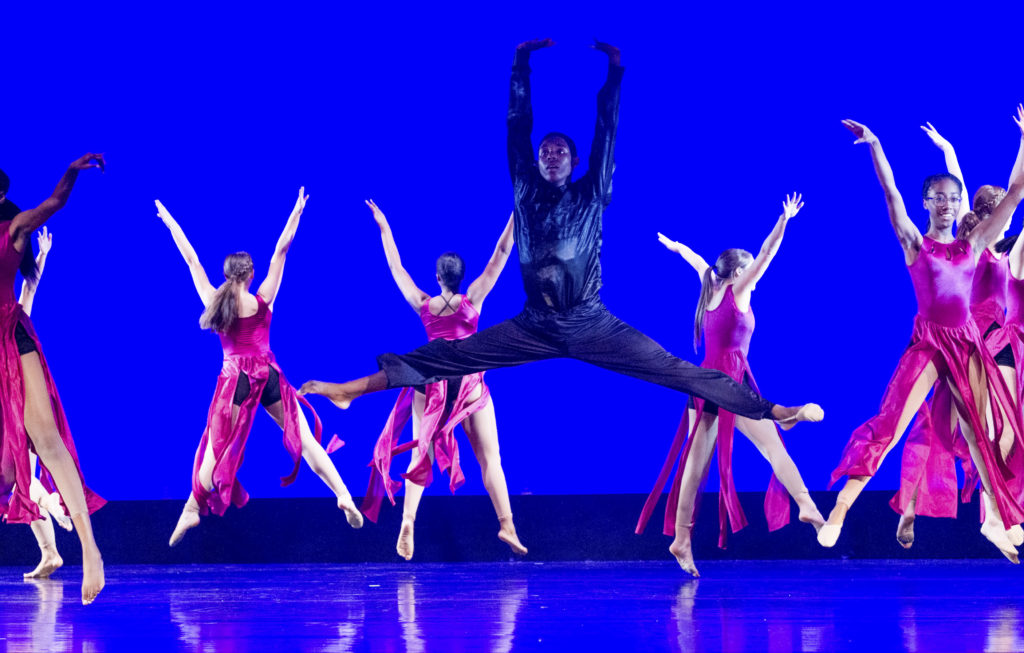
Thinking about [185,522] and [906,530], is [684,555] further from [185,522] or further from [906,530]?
[185,522]

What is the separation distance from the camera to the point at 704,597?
14.4 feet

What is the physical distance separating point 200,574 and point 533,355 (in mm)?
2282

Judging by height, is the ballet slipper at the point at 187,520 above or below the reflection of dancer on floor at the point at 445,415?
below

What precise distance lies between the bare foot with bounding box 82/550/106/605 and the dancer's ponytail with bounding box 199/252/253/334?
6.99 feet

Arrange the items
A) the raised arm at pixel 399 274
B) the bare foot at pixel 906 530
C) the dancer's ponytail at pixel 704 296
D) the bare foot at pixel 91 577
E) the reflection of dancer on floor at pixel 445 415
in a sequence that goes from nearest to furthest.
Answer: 1. the bare foot at pixel 91 577
2. the bare foot at pixel 906 530
3. the dancer's ponytail at pixel 704 296
4. the reflection of dancer on floor at pixel 445 415
5. the raised arm at pixel 399 274

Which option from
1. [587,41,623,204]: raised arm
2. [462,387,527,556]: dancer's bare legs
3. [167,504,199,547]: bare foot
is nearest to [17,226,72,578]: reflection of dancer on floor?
[167,504,199,547]: bare foot

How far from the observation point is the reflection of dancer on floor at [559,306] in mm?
4320

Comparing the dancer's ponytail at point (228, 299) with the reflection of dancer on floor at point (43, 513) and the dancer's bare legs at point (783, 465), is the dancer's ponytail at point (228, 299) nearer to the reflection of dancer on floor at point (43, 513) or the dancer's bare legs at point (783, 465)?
the reflection of dancer on floor at point (43, 513)

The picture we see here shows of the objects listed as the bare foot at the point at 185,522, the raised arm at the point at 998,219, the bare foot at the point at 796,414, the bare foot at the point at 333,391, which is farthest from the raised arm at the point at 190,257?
the raised arm at the point at 998,219

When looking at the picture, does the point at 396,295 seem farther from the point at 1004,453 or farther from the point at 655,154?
the point at 1004,453

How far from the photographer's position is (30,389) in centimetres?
437

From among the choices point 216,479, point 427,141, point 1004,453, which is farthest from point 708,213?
point 216,479

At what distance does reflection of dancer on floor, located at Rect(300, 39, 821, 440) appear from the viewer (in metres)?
4.32

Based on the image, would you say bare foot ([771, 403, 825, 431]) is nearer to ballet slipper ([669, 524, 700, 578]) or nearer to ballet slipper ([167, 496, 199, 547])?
ballet slipper ([669, 524, 700, 578])
